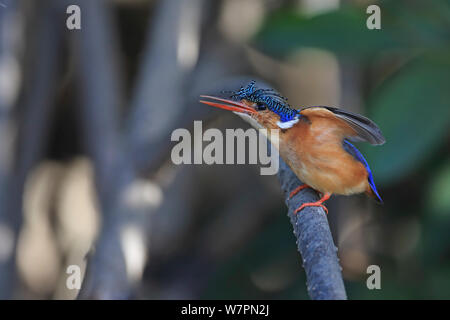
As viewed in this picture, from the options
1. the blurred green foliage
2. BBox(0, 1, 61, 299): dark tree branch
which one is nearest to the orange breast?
the blurred green foliage

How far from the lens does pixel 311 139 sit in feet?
6.45

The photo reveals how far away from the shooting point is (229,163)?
405 centimetres

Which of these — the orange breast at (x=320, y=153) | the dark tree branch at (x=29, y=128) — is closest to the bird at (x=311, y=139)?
the orange breast at (x=320, y=153)

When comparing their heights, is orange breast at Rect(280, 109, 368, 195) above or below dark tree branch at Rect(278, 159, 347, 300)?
above

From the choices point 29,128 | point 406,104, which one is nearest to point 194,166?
point 29,128

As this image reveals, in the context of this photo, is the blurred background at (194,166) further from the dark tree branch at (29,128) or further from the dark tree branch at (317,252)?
the dark tree branch at (317,252)

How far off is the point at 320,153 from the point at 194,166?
193 cm

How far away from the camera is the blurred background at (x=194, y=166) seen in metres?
2.67

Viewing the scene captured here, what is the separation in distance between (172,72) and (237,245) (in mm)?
1184

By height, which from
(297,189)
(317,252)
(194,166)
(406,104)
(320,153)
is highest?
(406,104)

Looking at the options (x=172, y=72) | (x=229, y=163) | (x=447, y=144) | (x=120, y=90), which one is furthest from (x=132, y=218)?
(x=447, y=144)

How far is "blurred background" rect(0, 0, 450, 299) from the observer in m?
2.67

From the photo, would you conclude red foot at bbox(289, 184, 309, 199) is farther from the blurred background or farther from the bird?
the blurred background

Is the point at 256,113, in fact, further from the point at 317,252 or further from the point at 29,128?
the point at 29,128
